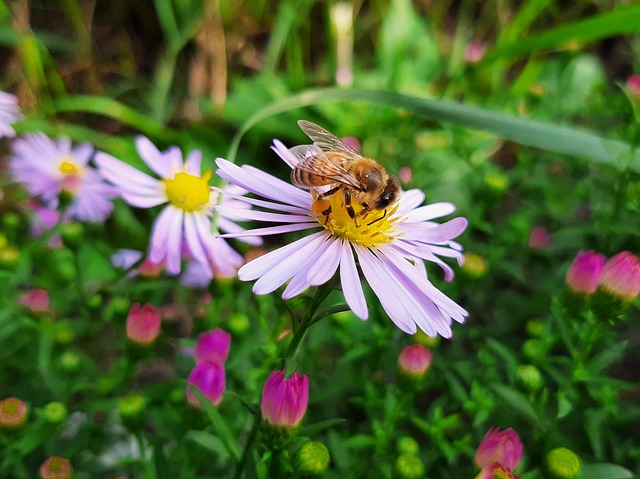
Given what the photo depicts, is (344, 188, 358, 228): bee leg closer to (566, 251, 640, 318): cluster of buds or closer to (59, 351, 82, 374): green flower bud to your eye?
(566, 251, 640, 318): cluster of buds

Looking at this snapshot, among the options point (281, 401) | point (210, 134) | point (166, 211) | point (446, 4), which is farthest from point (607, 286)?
point (446, 4)

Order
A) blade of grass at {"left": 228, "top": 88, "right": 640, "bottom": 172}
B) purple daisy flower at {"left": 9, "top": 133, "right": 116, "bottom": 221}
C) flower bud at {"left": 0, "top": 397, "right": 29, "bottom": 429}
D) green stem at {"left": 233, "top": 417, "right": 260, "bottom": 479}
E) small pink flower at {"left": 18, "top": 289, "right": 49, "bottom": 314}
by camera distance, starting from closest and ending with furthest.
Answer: green stem at {"left": 233, "top": 417, "right": 260, "bottom": 479} < flower bud at {"left": 0, "top": 397, "right": 29, "bottom": 429} < blade of grass at {"left": 228, "top": 88, "right": 640, "bottom": 172} < small pink flower at {"left": 18, "top": 289, "right": 49, "bottom": 314} < purple daisy flower at {"left": 9, "top": 133, "right": 116, "bottom": 221}

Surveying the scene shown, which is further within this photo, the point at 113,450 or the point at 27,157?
the point at 27,157

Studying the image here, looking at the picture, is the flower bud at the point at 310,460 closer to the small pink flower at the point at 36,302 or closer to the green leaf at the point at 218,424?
the green leaf at the point at 218,424

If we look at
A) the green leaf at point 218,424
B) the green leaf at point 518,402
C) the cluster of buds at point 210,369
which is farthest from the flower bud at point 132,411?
the green leaf at point 518,402

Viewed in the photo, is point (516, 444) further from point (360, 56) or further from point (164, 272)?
point (360, 56)

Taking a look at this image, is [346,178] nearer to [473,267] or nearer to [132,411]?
[473,267]

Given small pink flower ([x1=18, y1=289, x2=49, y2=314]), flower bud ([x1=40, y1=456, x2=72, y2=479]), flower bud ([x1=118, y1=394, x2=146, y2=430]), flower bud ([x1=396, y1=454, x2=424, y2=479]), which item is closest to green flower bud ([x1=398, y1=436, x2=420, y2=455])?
flower bud ([x1=396, y1=454, x2=424, y2=479])
